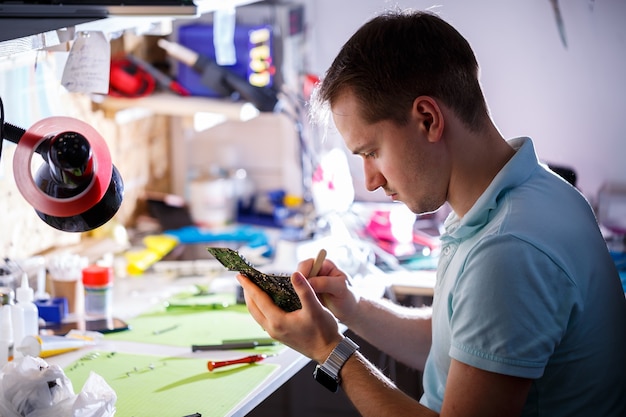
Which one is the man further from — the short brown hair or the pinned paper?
the pinned paper

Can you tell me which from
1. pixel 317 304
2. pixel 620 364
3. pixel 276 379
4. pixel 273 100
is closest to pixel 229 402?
pixel 276 379

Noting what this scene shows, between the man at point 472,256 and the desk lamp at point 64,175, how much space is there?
13.2 inches

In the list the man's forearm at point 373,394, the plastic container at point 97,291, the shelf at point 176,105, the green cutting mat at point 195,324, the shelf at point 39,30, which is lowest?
the green cutting mat at point 195,324

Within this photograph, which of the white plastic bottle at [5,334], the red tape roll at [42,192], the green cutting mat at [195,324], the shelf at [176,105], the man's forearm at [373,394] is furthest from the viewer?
the shelf at [176,105]

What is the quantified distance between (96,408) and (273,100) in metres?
1.65

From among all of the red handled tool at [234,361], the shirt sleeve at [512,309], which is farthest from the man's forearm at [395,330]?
the shirt sleeve at [512,309]

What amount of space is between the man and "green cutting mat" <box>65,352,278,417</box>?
0.69 ft

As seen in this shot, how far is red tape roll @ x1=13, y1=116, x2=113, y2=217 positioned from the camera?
1.55 m

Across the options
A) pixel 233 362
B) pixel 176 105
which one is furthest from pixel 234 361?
pixel 176 105

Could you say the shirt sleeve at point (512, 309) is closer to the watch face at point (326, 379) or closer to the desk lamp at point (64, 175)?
the watch face at point (326, 379)

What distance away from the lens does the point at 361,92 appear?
1.47 metres

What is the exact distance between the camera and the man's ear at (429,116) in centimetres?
143

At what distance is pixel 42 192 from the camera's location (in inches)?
61.1

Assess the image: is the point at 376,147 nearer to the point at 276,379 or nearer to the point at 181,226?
the point at 276,379
